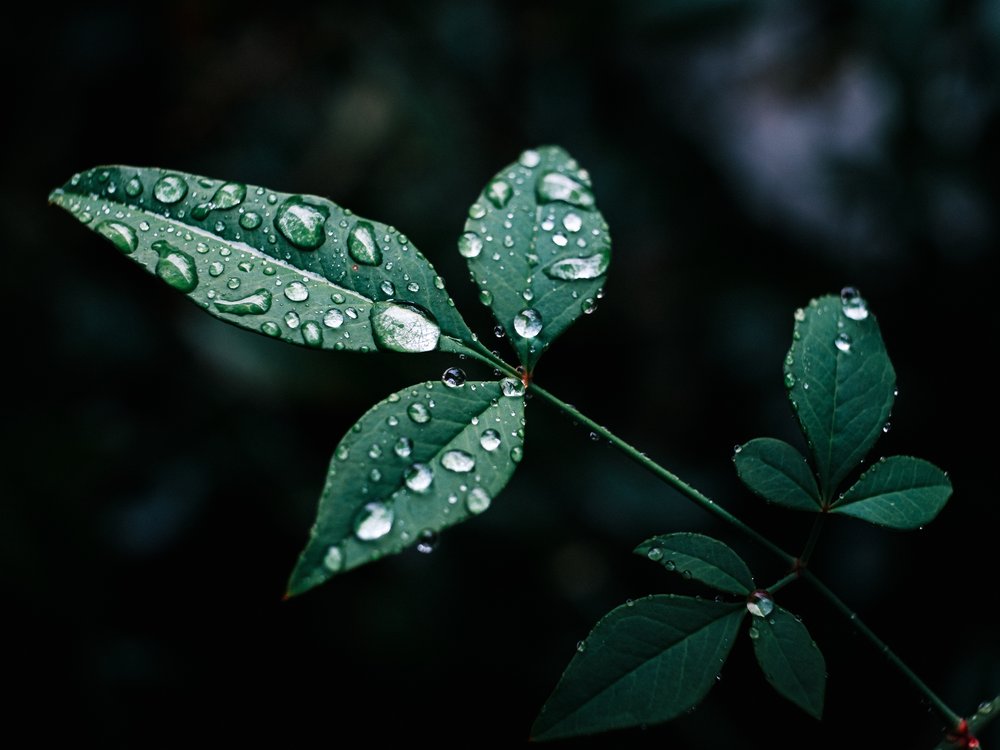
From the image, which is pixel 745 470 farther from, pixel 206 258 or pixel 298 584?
pixel 206 258

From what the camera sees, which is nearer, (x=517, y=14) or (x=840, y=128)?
(x=517, y=14)

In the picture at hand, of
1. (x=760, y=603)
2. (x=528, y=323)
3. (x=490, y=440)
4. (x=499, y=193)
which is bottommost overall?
(x=760, y=603)

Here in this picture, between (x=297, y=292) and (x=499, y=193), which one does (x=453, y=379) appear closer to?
(x=297, y=292)

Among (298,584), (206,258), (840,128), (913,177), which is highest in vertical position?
(840,128)

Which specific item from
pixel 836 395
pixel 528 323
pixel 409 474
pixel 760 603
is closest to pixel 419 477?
pixel 409 474

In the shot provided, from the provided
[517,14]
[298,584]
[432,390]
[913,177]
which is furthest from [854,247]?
[298,584]

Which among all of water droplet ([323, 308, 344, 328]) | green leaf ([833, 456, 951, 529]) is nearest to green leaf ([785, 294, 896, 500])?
green leaf ([833, 456, 951, 529])

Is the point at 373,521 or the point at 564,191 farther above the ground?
the point at 564,191

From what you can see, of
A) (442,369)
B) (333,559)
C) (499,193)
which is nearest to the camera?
(333,559)
